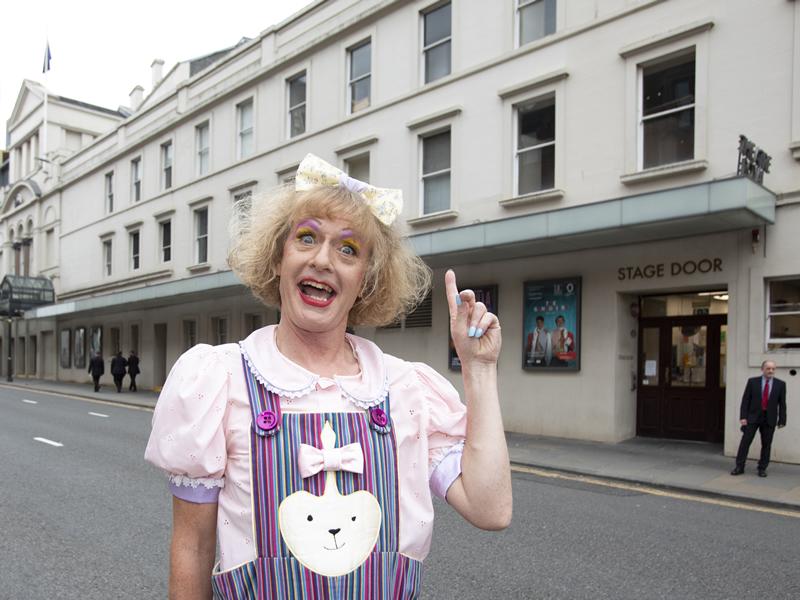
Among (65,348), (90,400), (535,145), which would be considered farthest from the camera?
(65,348)

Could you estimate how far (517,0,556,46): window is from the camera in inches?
521

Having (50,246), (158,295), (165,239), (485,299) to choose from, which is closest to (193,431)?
(485,299)

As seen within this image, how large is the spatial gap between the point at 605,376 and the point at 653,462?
228cm

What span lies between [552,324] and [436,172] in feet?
14.9

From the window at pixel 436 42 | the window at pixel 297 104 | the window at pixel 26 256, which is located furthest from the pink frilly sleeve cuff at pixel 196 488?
the window at pixel 26 256

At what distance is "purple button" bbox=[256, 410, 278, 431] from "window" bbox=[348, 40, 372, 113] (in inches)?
650

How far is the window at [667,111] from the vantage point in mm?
11312

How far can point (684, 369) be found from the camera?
12.2 m

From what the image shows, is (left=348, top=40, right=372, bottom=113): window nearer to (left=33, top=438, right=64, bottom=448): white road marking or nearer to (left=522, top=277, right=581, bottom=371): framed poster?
(left=522, top=277, right=581, bottom=371): framed poster

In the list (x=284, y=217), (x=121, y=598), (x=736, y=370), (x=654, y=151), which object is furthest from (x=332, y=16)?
(x=284, y=217)

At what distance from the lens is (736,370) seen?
10.5 metres

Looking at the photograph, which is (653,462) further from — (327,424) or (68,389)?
(68,389)

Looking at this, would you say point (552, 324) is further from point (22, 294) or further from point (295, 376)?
point (22, 294)

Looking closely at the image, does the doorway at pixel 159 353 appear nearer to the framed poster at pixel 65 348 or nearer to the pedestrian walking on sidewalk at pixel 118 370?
the pedestrian walking on sidewalk at pixel 118 370
